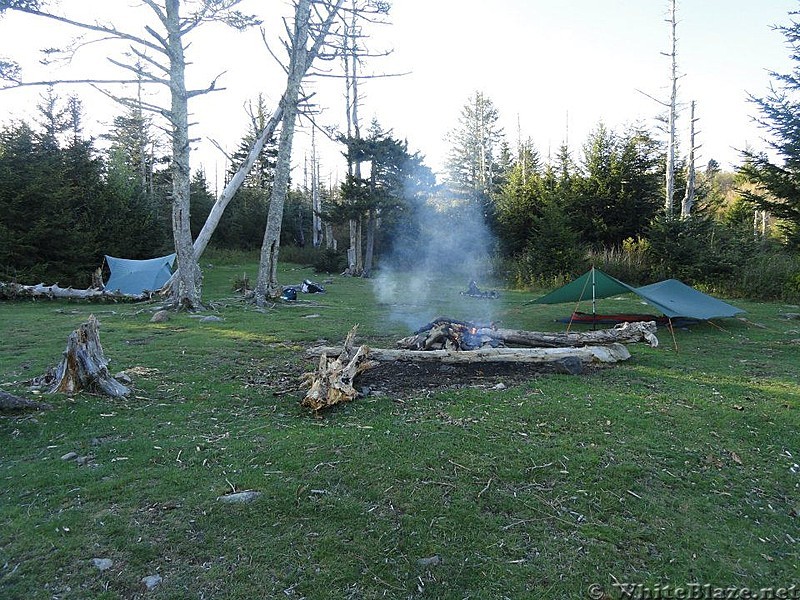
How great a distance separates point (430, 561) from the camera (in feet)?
7.36

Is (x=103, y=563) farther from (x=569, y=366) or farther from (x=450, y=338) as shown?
(x=569, y=366)

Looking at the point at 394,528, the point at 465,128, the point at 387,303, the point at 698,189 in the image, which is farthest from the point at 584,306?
the point at 465,128

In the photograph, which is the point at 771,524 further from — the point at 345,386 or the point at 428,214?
the point at 428,214

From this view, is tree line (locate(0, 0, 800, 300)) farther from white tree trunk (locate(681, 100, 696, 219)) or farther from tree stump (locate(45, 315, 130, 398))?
tree stump (locate(45, 315, 130, 398))

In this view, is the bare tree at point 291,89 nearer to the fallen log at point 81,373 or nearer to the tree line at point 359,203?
the tree line at point 359,203

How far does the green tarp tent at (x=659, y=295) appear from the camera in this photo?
25.3ft

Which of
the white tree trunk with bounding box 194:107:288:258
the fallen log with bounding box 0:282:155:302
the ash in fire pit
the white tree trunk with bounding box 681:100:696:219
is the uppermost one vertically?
the white tree trunk with bounding box 681:100:696:219

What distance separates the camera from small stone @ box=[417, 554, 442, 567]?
2227 mm

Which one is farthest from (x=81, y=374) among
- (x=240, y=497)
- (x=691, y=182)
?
(x=691, y=182)

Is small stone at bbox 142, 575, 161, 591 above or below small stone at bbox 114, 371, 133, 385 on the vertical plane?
below

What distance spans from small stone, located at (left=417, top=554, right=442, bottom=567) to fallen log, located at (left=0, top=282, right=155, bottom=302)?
13.2 m

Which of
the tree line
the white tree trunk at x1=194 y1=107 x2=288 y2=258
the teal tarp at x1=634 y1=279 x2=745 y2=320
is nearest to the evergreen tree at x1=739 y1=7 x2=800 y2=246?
the tree line

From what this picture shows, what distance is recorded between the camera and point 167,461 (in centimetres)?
319

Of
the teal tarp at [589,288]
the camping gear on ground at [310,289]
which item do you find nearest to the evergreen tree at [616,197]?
the camping gear on ground at [310,289]
